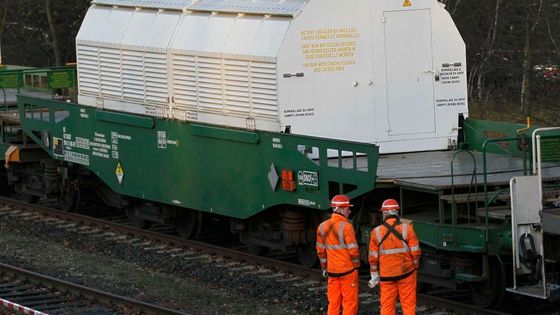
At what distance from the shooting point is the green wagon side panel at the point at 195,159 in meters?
15.1

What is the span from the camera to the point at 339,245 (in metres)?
12.3

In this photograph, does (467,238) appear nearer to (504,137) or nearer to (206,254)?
(504,137)

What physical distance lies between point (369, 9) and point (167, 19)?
3488mm

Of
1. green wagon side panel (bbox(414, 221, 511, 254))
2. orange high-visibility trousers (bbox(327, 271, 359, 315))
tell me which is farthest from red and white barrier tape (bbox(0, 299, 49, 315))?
green wagon side panel (bbox(414, 221, 511, 254))

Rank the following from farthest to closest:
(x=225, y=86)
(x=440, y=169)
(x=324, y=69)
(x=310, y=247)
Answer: (x=225, y=86) → (x=310, y=247) → (x=324, y=69) → (x=440, y=169)

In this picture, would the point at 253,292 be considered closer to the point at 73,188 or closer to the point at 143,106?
the point at 143,106

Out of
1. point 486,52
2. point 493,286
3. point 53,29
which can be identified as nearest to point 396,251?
point 493,286

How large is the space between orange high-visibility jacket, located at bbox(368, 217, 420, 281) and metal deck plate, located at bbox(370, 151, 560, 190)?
65.6 inches

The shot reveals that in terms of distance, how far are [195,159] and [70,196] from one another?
4.50m

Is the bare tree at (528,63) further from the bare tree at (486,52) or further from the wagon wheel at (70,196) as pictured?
the wagon wheel at (70,196)

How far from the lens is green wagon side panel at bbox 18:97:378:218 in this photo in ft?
49.5

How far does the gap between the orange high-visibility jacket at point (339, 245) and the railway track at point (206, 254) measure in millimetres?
1846

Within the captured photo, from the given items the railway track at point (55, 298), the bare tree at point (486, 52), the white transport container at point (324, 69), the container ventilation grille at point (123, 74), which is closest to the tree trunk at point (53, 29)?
the bare tree at point (486, 52)

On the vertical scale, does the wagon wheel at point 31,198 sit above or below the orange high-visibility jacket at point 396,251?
below
